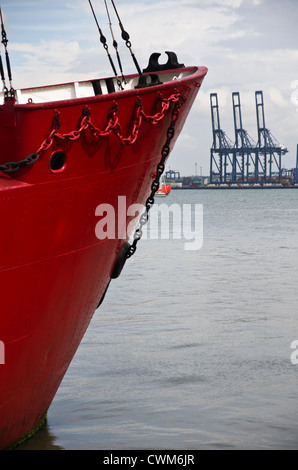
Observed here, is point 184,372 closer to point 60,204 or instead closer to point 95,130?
point 60,204

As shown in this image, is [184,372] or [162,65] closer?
[162,65]

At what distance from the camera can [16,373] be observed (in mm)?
5730

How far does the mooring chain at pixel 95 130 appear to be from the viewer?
5.13 metres

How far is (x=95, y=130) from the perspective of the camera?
5.41 meters

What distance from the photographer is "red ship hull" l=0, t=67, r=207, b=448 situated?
5152 millimetres

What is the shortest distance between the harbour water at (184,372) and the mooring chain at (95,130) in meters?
2.82

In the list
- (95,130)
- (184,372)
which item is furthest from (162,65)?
(184,372)

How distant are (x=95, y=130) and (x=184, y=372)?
4737 millimetres

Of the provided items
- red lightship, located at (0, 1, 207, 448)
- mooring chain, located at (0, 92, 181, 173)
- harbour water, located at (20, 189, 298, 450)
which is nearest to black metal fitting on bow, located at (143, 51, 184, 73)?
red lightship, located at (0, 1, 207, 448)

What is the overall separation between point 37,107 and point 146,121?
1095 millimetres

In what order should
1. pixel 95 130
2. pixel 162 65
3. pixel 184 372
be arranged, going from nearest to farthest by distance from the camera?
pixel 95 130, pixel 162 65, pixel 184 372

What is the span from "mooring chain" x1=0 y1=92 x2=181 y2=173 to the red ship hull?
0.02 m

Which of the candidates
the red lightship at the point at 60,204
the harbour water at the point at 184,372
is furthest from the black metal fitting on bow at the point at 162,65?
the harbour water at the point at 184,372

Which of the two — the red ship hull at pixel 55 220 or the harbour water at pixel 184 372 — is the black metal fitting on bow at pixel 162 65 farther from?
the harbour water at pixel 184 372
